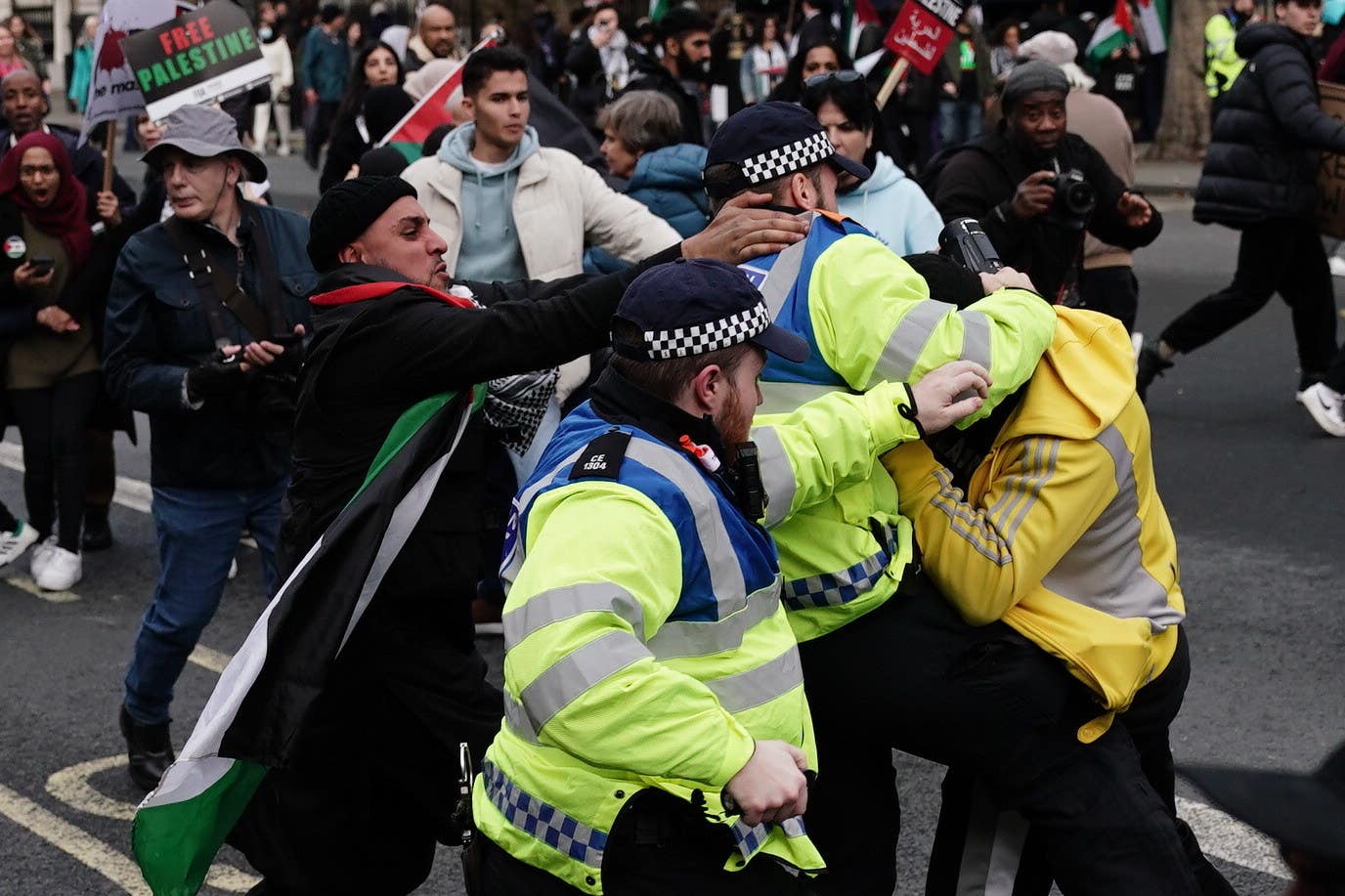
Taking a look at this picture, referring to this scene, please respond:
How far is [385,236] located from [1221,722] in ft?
9.73

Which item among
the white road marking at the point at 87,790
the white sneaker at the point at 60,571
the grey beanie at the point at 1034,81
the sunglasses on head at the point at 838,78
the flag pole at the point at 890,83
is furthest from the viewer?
the flag pole at the point at 890,83

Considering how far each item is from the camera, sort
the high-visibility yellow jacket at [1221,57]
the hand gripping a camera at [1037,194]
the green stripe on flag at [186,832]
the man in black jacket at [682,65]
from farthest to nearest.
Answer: the high-visibility yellow jacket at [1221,57] < the man in black jacket at [682,65] < the hand gripping a camera at [1037,194] < the green stripe on flag at [186,832]

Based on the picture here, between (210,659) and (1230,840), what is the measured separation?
3.56m

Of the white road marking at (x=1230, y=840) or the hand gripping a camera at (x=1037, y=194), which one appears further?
the hand gripping a camera at (x=1037, y=194)

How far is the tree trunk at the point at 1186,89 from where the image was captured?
20.5m

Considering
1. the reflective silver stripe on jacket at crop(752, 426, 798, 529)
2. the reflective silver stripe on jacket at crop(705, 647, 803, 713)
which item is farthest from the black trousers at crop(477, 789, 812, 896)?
the reflective silver stripe on jacket at crop(752, 426, 798, 529)

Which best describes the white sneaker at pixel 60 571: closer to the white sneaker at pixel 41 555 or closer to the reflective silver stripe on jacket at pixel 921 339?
the white sneaker at pixel 41 555

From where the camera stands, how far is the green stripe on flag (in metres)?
3.85

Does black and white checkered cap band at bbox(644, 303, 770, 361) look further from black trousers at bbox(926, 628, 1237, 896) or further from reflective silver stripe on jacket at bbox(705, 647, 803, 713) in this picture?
black trousers at bbox(926, 628, 1237, 896)

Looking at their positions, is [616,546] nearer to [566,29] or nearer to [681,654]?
[681,654]

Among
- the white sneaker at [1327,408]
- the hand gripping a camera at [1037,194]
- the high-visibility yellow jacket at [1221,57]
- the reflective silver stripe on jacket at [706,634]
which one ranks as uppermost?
the reflective silver stripe on jacket at [706,634]

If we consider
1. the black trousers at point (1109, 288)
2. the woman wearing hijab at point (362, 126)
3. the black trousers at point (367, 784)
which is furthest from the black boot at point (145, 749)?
the black trousers at point (1109, 288)

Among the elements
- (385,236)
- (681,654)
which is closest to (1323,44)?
(385,236)

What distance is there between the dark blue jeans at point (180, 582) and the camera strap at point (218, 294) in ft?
1.52
